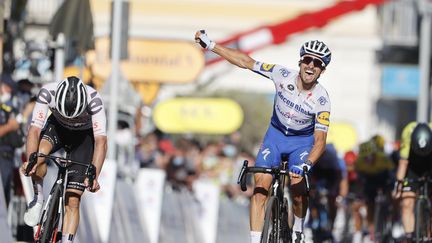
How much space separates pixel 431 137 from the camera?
17.5 m

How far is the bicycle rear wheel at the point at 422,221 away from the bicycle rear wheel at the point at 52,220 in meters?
5.67

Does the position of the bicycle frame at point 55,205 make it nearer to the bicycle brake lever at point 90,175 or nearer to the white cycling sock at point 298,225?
the bicycle brake lever at point 90,175

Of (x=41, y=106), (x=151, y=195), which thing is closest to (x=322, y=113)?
(x=41, y=106)

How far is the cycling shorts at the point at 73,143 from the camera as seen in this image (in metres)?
14.3

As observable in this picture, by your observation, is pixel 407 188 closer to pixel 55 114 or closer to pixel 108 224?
pixel 108 224

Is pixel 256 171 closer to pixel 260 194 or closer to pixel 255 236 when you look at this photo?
pixel 260 194

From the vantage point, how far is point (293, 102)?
1440 centimetres

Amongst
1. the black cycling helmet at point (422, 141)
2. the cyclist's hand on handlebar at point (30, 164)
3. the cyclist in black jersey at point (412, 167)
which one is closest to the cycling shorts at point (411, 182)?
the cyclist in black jersey at point (412, 167)

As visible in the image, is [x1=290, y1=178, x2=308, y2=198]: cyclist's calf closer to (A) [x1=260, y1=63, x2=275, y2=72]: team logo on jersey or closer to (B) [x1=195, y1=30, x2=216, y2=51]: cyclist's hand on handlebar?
(A) [x1=260, y1=63, x2=275, y2=72]: team logo on jersey

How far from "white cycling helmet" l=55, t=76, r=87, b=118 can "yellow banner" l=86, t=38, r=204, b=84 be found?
22.0 metres

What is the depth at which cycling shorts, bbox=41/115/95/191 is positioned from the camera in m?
14.3

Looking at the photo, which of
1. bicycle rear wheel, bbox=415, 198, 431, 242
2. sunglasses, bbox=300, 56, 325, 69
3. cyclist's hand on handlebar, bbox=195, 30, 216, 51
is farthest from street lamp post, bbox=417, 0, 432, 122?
cyclist's hand on handlebar, bbox=195, 30, 216, 51

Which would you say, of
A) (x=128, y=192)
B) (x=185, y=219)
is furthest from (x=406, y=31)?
(x=128, y=192)

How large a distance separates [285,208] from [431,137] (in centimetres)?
369
